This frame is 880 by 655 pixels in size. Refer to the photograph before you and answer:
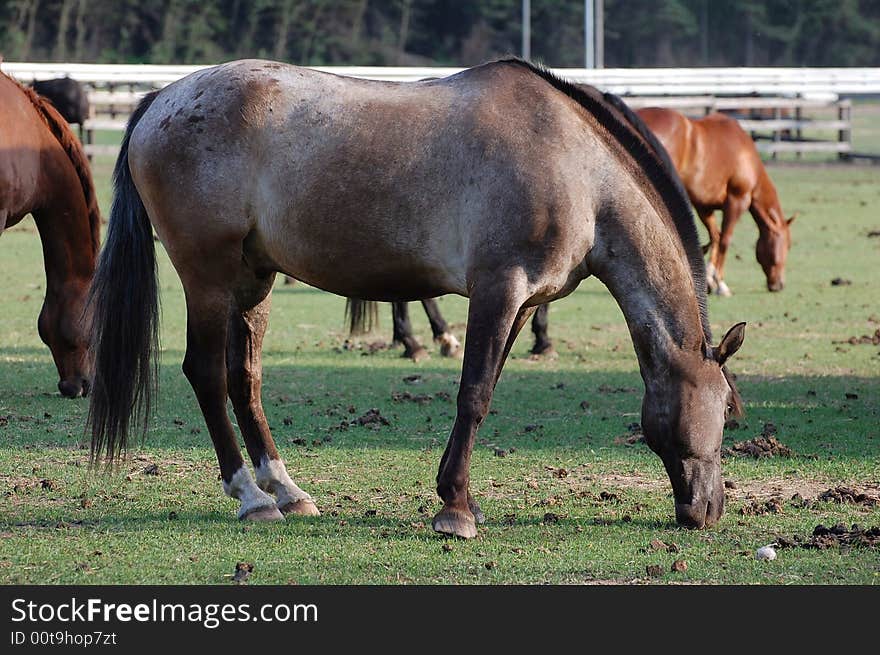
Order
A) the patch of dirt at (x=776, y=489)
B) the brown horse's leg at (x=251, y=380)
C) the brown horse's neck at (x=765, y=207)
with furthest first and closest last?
the brown horse's neck at (x=765, y=207), the patch of dirt at (x=776, y=489), the brown horse's leg at (x=251, y=380)

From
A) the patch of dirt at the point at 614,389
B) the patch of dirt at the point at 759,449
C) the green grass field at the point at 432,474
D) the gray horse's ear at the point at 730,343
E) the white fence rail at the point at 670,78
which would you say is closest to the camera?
the green grass field at the point at 432,474

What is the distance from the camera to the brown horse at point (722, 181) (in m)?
15.1

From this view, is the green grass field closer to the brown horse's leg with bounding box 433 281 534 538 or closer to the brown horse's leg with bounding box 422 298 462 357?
the brown horse's leg with bounding box 433 281 534 538

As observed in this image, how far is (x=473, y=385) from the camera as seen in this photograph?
5512mm

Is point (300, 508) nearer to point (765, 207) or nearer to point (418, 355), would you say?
point (418, 355)

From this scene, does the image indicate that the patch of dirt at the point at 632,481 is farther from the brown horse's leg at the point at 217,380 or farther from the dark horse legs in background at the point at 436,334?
the dark horse legs in background at the point at 436,334

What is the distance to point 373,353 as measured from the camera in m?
11.2

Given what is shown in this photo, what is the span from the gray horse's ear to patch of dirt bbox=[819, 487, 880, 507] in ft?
3.42

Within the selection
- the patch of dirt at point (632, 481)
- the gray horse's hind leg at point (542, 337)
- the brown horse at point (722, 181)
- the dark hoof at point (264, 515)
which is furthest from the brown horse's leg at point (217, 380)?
the brown horse at point (722, 181)

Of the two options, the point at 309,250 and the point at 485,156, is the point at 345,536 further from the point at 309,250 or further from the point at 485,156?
the point at 485,156

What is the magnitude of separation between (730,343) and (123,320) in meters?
2.76

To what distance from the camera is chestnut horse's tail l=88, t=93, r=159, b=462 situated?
593 cm

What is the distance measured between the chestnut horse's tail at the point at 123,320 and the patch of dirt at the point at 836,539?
115 inches

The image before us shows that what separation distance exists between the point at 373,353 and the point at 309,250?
5.47 metres
